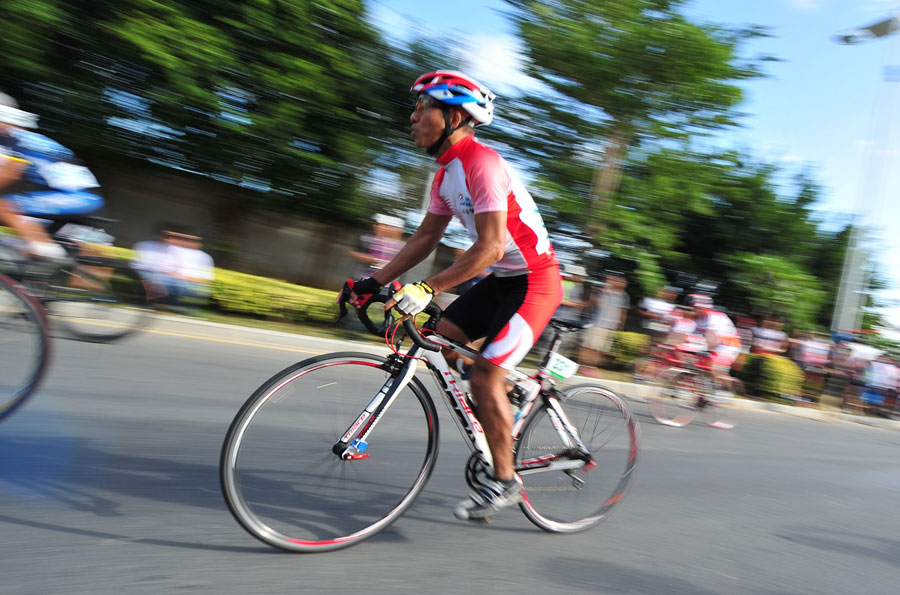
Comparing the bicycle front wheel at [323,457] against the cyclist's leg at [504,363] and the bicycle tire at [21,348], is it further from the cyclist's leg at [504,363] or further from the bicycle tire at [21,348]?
the bicycle tire at [21,348]

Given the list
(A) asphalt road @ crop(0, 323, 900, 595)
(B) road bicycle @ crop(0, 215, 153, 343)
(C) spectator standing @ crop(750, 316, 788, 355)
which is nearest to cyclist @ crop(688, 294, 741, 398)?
(A) asphalt road @ crop(0, 323, 900, 595)

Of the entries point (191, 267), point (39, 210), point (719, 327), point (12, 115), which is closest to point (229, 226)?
point (191, 267)

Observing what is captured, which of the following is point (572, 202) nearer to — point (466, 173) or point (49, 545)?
point (466, 173)

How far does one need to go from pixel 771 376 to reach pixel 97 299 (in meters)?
12.5

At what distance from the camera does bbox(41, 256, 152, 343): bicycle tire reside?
6.06 m

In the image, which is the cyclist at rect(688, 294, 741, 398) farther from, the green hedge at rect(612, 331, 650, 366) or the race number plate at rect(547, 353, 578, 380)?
the race number plate at rect(547, 353, 578, 380)

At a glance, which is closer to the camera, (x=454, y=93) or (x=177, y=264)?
(x=454, y=93)

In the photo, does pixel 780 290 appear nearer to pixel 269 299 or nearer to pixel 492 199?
pixel 269 299

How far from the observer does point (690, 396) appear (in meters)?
9.45

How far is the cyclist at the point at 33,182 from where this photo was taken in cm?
532

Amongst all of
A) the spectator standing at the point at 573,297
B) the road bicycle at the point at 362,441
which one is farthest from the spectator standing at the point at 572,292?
the road bicycle at the point at 362,441

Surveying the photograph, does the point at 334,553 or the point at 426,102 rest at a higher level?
the point at 426,102

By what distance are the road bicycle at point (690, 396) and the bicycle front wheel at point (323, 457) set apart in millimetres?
6640

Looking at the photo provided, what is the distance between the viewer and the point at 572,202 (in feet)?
48.6
